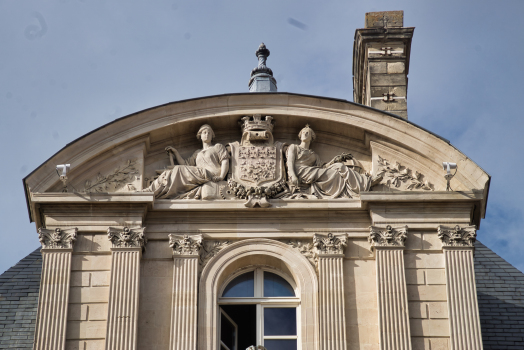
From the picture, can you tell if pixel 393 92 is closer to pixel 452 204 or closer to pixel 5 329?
pixel 452 204

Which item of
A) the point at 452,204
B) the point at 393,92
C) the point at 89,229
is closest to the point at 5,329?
the point at 89,229

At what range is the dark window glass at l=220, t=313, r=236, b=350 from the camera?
16.9 m

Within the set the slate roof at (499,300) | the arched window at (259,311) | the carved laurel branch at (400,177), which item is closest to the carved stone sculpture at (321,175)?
the carved laurel branch at (400,177)

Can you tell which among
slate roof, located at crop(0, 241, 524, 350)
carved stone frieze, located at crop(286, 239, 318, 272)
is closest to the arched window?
carved stone frieze, located at crop(286, 239, 318, 272)

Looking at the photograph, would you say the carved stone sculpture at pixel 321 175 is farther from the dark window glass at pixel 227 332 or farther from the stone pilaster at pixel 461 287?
the dark window glass at pixel 227 332

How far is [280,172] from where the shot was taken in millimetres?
17969

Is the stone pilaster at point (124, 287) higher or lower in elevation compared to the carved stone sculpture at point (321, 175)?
lower

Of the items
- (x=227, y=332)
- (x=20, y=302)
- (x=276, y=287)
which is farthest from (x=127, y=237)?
(x=20, y=302)

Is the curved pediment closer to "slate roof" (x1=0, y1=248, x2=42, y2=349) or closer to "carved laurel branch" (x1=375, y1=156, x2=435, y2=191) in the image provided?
"carved laurel branch" (x1=375, y1=156, x2=435, y2=191)

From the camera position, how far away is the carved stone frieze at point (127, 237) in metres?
17.1

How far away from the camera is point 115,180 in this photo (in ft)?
59.2

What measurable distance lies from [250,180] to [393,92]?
5.77m

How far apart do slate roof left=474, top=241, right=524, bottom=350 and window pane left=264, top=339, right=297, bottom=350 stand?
10.7 ft

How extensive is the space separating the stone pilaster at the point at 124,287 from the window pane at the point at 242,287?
1458mm
